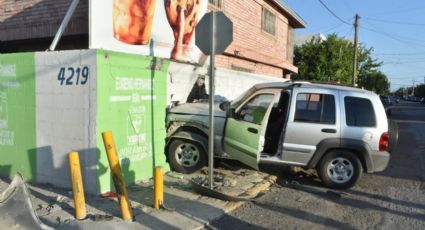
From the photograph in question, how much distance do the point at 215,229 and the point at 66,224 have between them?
1.89 metres

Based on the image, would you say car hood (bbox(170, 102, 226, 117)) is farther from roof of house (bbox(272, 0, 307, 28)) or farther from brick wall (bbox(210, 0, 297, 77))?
roof of house (bbox(272, 0, 307, 28))

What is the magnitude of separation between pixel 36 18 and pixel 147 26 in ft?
8.69

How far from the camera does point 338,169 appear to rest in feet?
27.9

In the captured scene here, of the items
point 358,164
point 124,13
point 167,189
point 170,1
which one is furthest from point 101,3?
point 358,164

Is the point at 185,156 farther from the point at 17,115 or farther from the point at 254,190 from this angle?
the point at 17,115

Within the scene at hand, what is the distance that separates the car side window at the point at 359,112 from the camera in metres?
8.44

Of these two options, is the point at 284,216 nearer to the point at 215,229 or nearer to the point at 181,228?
the point at 215,229

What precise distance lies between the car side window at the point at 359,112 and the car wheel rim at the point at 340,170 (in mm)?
714

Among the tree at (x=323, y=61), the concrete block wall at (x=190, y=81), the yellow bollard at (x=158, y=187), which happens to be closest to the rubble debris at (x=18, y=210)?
the yellow bollard at (x=158, y=187)

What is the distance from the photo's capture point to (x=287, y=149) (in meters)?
8.46

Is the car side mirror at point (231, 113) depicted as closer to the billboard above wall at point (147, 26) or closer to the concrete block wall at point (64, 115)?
the billboard above wall at point (147, 26)

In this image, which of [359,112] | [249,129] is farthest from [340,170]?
[249,129]

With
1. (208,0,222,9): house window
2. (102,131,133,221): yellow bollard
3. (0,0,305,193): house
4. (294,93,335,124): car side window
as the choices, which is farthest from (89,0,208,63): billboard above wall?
(294,93,335,124): car side window

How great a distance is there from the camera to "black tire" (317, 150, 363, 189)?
332 inches
